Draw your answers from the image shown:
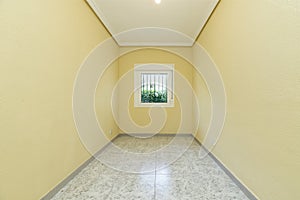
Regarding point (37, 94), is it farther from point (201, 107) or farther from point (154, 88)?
point (154, 88)

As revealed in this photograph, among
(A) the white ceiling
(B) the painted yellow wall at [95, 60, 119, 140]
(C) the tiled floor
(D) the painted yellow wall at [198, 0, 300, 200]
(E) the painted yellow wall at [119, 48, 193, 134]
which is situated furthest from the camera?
(E) the painted yellow wall at [119, 48, 193, 134]

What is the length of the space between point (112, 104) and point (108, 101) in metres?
0.34

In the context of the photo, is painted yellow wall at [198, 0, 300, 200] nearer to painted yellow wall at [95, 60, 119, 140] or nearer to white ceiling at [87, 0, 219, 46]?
white ceiling at [87, 0, 219, 46]

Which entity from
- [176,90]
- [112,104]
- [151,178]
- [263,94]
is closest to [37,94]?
[151,178]

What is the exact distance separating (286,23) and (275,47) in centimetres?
17

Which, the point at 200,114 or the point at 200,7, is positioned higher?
the point at 200,7

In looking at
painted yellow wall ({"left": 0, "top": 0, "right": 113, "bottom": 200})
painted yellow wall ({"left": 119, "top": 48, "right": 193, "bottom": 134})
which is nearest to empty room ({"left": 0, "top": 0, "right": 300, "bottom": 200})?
painted yellow wall ({"left": 0, "top": 0, "right": 113, "bottom": 200})

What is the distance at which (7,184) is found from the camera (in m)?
1.26

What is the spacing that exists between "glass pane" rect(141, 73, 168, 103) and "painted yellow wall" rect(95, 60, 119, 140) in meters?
0.74

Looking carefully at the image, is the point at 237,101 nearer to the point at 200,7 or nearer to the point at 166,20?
the point at 200,7

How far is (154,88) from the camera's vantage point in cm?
495

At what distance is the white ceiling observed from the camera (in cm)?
283

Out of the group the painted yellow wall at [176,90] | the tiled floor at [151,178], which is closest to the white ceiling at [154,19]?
the painted yellow wall at [176,90]

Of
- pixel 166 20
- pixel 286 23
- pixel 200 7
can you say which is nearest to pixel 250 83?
pixel 286 23
